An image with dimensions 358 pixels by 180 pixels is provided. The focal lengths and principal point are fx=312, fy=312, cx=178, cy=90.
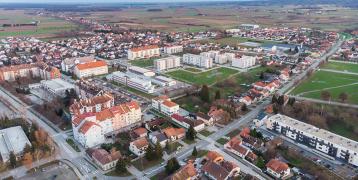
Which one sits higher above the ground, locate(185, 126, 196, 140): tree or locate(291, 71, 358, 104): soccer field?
locate(291, 71, 358, 104): soccer field

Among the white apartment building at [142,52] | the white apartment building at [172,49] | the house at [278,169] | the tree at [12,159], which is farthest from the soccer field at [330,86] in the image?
the tree at [12,159]

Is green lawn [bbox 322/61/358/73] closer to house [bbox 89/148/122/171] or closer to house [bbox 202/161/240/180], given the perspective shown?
house [bbox 202/161/240/180]

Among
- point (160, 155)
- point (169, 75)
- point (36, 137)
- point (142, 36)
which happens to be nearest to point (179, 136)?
point (160, 155)

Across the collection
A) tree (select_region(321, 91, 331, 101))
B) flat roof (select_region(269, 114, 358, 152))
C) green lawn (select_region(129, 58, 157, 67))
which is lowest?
flat roof (select_region(269, 114, 358, 152))

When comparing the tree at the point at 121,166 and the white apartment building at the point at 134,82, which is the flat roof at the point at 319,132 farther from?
the white apartment building at the point at 134,82

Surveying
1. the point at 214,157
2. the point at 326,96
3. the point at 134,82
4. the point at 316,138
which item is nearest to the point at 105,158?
the point at 214,157

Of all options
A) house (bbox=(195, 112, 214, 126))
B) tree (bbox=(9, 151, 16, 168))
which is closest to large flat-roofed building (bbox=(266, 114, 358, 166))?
house (bbox=(195, 112, 214, 126))
